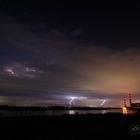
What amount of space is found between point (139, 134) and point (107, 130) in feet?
8.75

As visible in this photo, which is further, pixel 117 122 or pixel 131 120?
pixel 131 120

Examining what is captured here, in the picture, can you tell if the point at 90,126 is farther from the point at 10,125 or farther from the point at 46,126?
the point at 10,125

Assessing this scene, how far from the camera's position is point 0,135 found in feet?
42.6

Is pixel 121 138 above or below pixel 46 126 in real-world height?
below

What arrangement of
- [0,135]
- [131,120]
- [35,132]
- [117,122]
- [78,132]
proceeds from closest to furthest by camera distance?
[0,135], [35,132], [78,132], [117,122], [131,120]

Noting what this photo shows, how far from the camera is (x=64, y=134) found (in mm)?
15461

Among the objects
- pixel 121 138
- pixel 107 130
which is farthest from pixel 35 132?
pixel 121 138

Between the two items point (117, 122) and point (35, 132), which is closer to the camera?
point (35, 132)

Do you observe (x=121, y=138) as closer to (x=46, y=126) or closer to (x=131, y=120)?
(x=131, y=120)

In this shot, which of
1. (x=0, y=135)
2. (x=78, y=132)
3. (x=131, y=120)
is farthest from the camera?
(x=131, y=120)

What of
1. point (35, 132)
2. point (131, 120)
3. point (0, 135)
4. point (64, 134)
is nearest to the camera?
point (0, 135)

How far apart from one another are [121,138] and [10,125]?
9.40 metres

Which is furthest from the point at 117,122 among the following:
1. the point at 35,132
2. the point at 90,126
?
the point at 35,132

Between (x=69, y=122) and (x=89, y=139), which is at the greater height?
(x=69, y=122)
